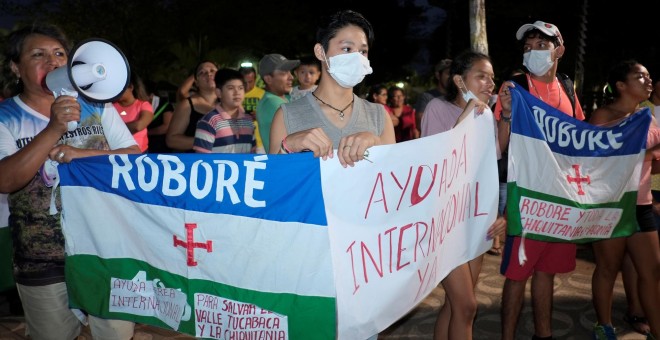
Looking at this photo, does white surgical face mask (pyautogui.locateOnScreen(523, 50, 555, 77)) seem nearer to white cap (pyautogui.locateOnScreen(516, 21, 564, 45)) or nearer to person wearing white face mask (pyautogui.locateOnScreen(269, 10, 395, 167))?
white cap (pyautogui.locateOnScreen(516, 21, 564, 45))

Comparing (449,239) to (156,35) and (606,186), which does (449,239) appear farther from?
(156,35)

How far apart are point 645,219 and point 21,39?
3.90m

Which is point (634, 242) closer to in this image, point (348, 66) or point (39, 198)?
point (348, 66)

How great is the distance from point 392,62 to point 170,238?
4004 centimetres

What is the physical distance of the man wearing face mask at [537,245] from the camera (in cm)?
347

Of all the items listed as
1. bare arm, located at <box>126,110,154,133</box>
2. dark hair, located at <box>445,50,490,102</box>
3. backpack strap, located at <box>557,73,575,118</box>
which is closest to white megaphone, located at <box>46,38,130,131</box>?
dark hair, located at <box>445,50,490,102</box>

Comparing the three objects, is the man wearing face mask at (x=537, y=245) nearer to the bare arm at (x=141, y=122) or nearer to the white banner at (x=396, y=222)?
the white banner at (x=396, y=222)

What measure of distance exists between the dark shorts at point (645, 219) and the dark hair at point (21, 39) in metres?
3.68

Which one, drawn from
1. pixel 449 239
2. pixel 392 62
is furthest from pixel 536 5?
pixel 449 239

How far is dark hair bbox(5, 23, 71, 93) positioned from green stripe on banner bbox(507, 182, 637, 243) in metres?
2.59

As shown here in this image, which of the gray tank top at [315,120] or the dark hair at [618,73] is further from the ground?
the dark hair at [618,73]

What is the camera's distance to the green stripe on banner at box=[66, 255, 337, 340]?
2137 millimetres

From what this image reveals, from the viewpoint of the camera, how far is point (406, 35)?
42.0 m

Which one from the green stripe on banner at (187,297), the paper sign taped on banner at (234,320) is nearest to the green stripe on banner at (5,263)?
the green stripe on banner at (187,297)
